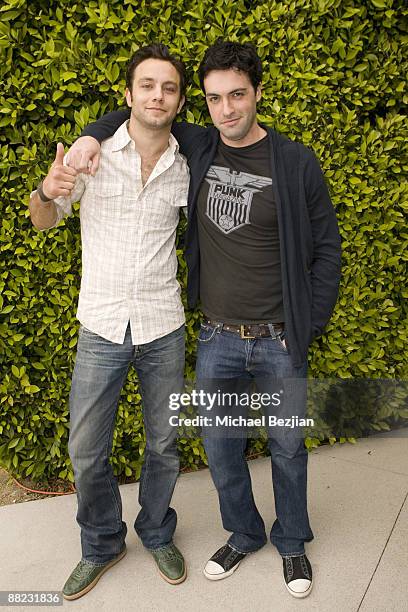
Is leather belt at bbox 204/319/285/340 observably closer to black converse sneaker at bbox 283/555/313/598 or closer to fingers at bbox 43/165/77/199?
fingers at bbox 43/165/77/199

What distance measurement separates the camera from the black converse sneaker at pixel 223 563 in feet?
10.3

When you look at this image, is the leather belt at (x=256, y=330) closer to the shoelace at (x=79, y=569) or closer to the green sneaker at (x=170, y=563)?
the green sneaker at (x=170, y=563)

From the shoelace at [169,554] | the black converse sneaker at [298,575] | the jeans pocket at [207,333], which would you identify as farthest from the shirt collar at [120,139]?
Answer: the black converse sneaker at [298,575]

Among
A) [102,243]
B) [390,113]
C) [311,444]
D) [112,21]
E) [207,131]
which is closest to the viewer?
[102,243]

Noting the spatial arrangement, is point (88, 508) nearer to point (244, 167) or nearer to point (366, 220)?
point (244, 167)

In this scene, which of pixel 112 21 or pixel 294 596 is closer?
pixel 294 596

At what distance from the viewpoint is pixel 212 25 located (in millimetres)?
3432

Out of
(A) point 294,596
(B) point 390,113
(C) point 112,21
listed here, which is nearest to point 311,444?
(A) point 294,596

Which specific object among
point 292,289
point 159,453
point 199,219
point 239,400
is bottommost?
point 159,453

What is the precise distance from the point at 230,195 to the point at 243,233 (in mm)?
175

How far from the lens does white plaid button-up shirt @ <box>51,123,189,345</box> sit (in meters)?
2.80

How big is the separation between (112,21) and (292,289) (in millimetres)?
1661

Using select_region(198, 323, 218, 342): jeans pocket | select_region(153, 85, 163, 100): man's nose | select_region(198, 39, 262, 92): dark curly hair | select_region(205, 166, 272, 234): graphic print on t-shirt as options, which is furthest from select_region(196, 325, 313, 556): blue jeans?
select_region(198, 39, 262, 92): dark curly hair

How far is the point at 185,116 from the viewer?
11.7 feet
